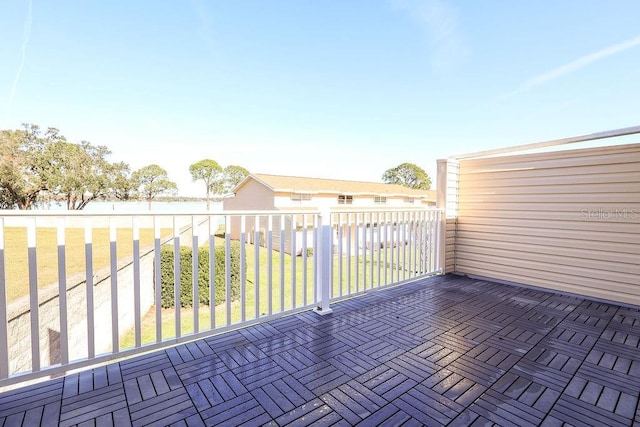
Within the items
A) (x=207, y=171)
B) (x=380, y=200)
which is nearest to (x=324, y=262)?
(x=380, y=200)

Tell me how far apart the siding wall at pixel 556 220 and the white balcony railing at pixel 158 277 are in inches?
28.4

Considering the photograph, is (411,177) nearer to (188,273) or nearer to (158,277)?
(188,273)

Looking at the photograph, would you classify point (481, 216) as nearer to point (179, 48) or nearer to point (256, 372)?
point (256, 372)

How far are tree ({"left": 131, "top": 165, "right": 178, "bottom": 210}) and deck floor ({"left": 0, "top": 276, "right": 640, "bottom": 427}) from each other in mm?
31951

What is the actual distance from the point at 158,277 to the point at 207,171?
3350 centimetres

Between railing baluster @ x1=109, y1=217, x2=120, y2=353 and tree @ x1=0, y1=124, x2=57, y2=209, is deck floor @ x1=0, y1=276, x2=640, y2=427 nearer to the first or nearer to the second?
railing baluster @ x1=109, y1=217, x2=120, y2=353

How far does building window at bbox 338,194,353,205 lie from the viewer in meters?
19.8

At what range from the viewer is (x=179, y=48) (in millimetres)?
10781

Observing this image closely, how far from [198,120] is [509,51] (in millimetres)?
19473

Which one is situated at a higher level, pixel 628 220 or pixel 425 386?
pixel 628 220

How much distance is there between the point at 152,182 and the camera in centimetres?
3088

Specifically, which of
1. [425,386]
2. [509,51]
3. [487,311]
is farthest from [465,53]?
[425,386]

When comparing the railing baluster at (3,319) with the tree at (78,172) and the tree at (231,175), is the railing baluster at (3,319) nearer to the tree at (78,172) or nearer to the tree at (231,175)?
the tree at (78,172)

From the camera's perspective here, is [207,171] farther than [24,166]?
Yes
